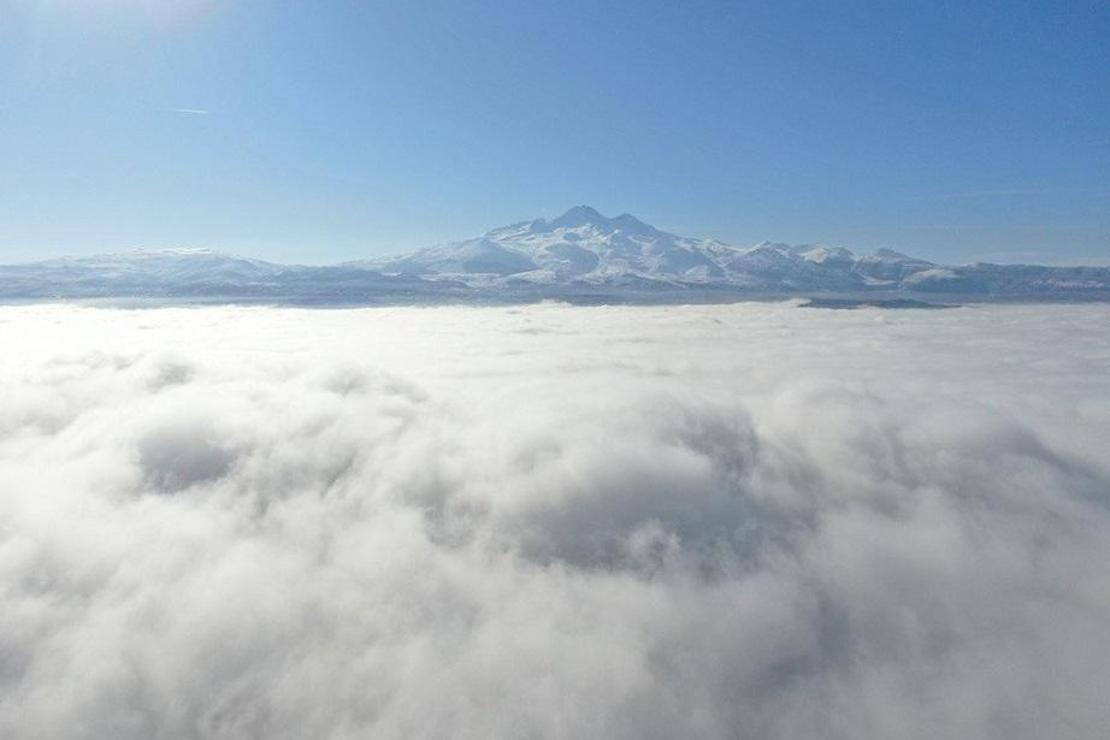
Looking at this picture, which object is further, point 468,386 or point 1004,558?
point 468,386

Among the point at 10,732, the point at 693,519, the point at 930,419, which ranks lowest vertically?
the point at 10,732

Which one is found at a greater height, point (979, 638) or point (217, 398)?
point (217, 398)

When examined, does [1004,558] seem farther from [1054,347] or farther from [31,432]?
[1054,347]

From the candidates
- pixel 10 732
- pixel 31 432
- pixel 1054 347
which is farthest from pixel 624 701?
pixel 1054 347

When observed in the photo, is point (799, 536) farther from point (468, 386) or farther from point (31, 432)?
point (31, 432)

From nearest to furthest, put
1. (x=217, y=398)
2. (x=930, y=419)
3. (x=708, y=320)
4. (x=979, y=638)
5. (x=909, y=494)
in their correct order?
(x=979, y=638)
(x=909, y=494)
(x=930, y=419)
(x=217, y=398)
(x=708, y=320)

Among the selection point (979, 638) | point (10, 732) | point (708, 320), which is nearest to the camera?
point (10, 732)
